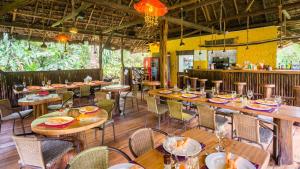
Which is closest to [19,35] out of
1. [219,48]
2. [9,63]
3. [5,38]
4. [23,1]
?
[5,38]

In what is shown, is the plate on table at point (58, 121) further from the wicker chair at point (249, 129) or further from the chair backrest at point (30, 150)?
the wicker chair at point (249, 129)

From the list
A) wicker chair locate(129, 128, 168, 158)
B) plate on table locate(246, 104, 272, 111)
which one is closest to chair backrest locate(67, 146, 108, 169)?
wicker chair locate(129, 128, 168, 158)

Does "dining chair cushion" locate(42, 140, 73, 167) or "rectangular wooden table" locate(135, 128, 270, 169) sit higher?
"rectangular wooden table" locate(135, 128, 270, 169)

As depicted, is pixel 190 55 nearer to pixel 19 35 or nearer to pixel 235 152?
pixel 19 35

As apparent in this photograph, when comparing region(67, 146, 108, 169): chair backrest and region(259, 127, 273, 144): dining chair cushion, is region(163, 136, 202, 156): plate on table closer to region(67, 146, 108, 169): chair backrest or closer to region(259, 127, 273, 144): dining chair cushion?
region(67, 146, 108, 169): chair backrest

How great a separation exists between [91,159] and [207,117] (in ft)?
6.69

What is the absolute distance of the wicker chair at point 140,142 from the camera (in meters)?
1.78

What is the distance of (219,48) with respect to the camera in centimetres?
921

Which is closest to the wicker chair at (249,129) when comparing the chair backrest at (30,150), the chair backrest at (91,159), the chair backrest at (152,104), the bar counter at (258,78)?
the chair backrest at (152,104)

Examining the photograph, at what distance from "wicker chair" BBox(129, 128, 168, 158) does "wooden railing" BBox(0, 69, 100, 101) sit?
6.46 metres

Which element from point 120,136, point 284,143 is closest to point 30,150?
point 120,136

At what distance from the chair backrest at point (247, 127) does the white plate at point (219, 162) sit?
4.06 ft

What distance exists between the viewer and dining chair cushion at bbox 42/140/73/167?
2121 mm

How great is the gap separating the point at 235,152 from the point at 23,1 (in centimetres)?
555
